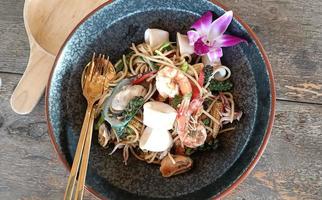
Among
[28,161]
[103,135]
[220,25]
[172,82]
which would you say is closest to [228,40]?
[220,25]

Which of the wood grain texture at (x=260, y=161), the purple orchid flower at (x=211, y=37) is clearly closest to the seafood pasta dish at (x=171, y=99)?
the purple orchid flower at (x=211, y=37)

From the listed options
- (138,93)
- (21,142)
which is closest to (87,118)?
(138,93)

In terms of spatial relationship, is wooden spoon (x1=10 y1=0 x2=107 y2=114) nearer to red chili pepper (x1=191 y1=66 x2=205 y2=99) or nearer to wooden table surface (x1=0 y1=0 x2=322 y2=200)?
wooden table surface (x1=0 y1=0 x2=322 y2=200)

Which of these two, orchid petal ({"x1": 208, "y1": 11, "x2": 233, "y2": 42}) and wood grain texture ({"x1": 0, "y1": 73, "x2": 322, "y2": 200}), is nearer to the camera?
orchid petal ({"x1": 208, "y1": 11, "x2": 233, "y2": 42})

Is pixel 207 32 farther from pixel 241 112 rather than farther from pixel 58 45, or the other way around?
pixel 58 45

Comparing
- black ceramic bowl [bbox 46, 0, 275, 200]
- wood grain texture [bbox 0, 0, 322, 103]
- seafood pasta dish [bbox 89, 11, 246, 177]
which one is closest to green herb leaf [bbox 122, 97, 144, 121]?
seafood pasta dish [bbox 89, 11, 246, 177]

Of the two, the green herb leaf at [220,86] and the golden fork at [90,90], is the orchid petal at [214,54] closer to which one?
the green herb leaf at [220,86]
